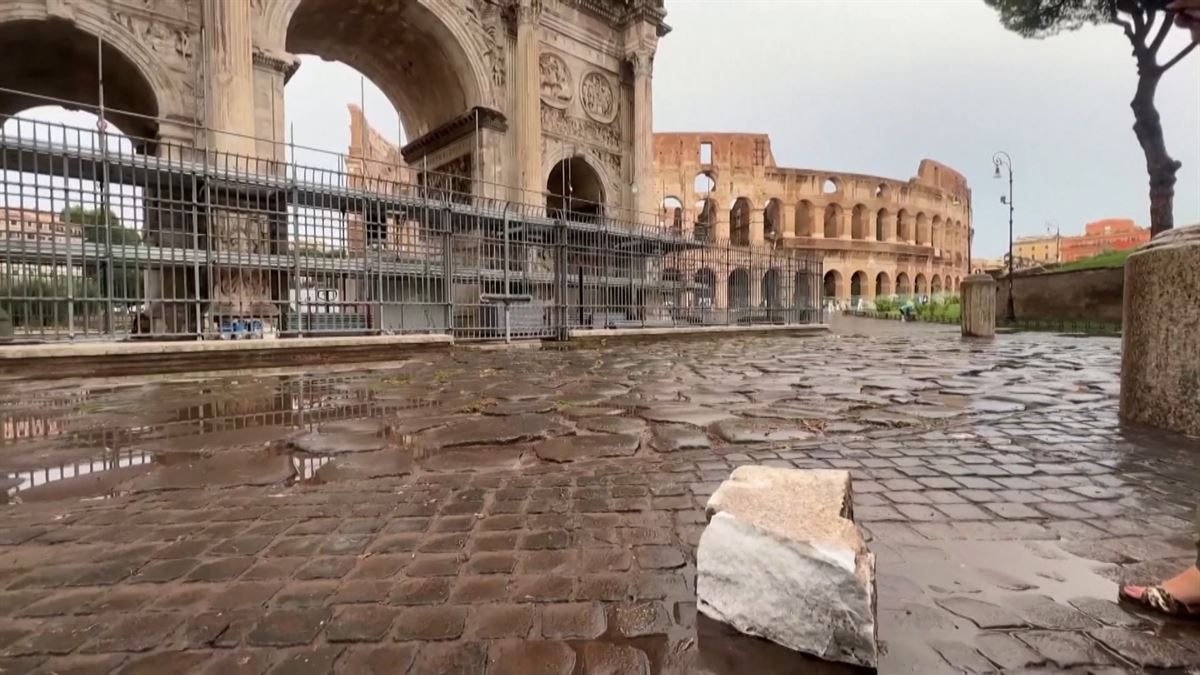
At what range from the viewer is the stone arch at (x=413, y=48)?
51.5 ft

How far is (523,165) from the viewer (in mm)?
17000

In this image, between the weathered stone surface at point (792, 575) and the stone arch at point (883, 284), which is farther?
the stone arch at point (883, 284)

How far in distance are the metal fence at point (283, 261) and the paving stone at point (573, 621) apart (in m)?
7.54

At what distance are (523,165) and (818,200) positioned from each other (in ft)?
115

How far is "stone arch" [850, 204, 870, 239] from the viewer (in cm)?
4644

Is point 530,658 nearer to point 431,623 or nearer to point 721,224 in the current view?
point 431,623

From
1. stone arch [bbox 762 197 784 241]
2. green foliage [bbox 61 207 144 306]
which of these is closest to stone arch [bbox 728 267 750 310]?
green foliage [bbox 61 207 144 306]

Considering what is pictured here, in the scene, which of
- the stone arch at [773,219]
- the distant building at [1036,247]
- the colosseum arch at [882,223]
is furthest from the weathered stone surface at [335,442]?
the distant building at [1036,247]

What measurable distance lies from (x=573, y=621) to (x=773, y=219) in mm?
48355

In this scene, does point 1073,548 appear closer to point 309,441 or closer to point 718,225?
point 309,441

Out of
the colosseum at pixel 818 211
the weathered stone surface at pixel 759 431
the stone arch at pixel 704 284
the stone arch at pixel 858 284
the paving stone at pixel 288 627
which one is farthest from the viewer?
the stone arch at pixel 858 284

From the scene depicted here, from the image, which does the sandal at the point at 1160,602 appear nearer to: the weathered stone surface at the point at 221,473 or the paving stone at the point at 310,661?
the paving stone at the point at 310,661

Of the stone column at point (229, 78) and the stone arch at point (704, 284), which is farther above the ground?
the stone column at point (229, 78)

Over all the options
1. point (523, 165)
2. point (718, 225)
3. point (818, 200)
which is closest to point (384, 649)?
point (523, 165)
